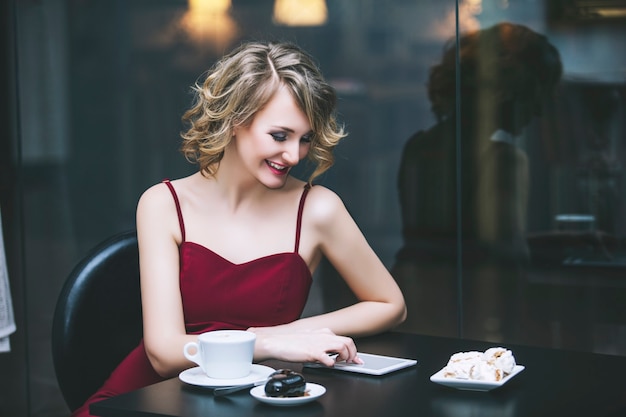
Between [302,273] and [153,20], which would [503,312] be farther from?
[153,20]

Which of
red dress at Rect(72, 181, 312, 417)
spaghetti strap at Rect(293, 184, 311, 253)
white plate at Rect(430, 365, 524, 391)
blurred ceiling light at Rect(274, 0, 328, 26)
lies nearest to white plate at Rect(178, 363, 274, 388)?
white plate at Rect(430, 365, 524, 391)

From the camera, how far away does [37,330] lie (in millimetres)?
3979

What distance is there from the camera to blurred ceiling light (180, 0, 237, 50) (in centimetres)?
374

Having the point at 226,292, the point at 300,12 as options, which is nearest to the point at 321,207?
the point at 226,292

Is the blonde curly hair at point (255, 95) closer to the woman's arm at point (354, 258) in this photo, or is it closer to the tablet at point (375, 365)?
the woman's arm at point (354, 258)

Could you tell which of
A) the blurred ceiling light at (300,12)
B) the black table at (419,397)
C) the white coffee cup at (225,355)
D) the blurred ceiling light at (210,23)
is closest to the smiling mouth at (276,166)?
the black table at (419,397)

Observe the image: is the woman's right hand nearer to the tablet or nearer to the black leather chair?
the tablet

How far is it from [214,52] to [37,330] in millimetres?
1393

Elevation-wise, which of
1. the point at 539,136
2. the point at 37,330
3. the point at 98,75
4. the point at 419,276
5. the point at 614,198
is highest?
the point at 98,75

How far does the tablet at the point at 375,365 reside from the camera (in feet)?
5.74

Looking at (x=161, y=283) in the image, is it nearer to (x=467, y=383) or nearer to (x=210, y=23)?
(x=467, y=383)

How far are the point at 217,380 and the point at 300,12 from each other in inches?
88.7

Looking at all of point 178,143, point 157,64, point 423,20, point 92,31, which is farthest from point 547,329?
point 92,31

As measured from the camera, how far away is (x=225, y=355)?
164 cm
